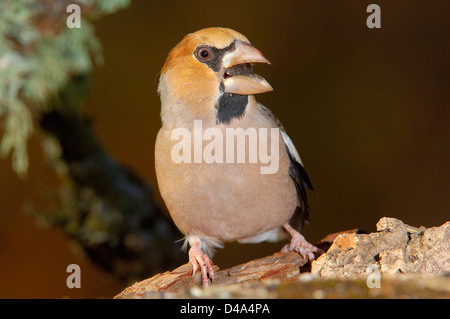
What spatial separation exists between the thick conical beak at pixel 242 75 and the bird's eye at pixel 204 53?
0.20ft

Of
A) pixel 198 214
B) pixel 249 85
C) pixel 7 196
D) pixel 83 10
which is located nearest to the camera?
pixel 249 85

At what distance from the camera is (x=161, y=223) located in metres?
2.85

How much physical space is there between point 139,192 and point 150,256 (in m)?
0.36

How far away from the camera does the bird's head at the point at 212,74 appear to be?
69.0 inches

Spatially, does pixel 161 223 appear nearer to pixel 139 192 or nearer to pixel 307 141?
pixel 139 192

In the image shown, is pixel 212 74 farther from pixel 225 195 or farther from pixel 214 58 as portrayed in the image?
pixel 225 195

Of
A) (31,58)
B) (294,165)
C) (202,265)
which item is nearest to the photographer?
(202,265)

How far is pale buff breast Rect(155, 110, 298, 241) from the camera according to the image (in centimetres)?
183

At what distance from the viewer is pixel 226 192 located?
6.04 feet

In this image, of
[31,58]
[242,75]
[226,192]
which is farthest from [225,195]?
[31,58]

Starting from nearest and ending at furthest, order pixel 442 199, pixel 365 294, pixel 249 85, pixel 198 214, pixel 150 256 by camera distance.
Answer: pixel 365 294 < pixel 249 85 < pixel 198 214 < pixel 150 256 < pixel 442 199

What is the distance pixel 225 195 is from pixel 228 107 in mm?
317

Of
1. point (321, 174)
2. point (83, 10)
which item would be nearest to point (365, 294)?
point (83, 10)

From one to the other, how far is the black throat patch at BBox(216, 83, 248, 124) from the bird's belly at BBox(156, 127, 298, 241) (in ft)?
0.55
